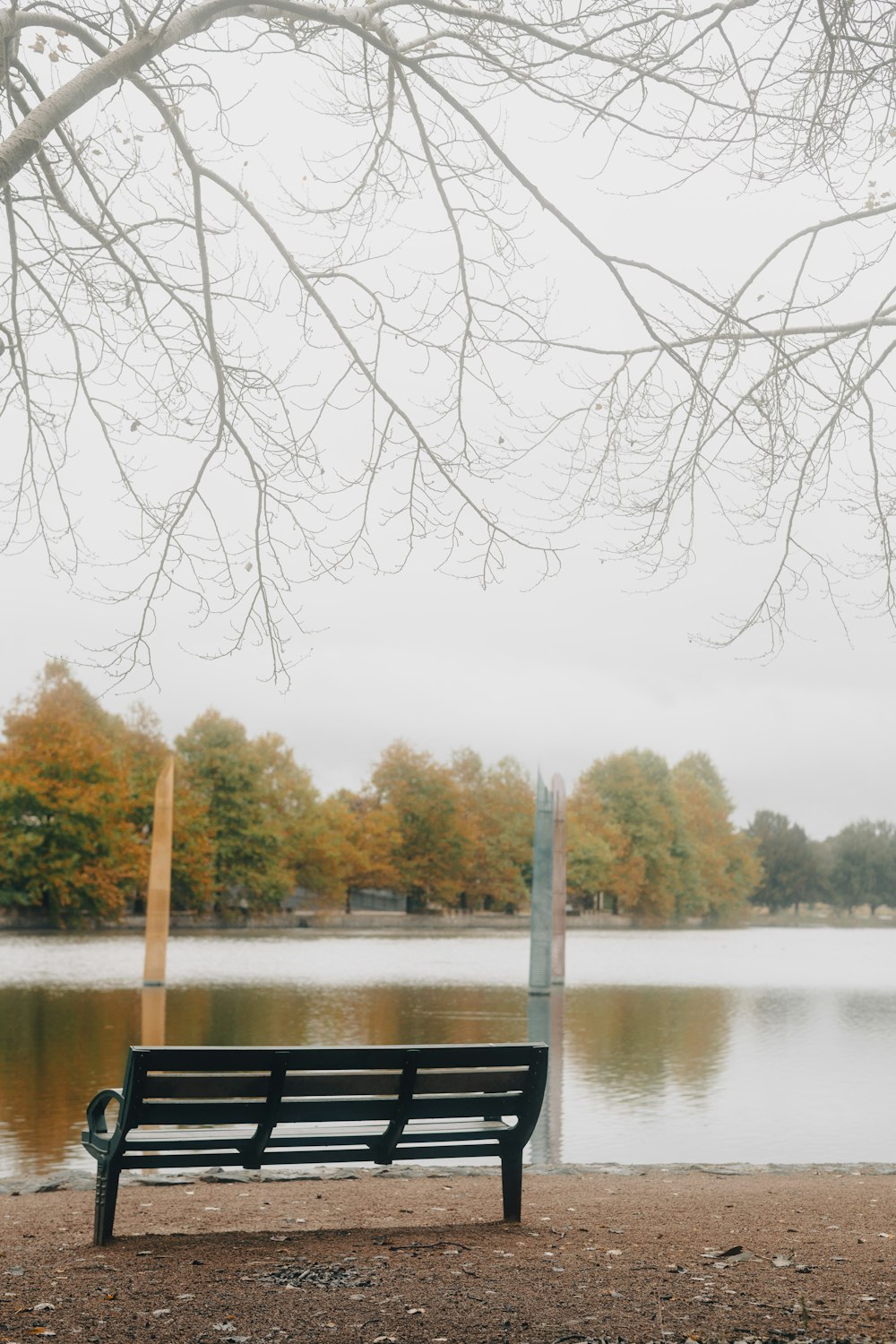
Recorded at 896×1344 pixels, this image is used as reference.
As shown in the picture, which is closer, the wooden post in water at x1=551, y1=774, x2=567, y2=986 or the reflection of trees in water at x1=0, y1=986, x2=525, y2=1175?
the reflection of trees in water at x1=0, y1=986, x2=525, y2=1175

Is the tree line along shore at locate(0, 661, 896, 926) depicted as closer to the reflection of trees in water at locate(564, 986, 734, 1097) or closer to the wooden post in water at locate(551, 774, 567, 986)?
the wooden post in water at locate(551, 774, 567, 986)

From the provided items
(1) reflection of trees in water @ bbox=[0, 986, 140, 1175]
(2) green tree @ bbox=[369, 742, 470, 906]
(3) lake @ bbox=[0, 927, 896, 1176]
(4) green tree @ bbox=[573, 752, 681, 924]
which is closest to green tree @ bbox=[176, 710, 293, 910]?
(2) green tree @ bbox=[369, 742, 470, 906]

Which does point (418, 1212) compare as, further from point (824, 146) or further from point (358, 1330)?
point (824, 146)

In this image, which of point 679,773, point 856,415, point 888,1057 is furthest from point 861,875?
point 856,415

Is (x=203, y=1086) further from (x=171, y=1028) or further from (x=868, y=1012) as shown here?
(x=868, y=1012)

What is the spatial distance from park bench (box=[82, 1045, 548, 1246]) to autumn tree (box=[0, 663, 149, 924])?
51.0 meters

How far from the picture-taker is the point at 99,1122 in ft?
20.4

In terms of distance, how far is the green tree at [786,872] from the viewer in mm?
133250

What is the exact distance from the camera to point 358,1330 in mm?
4688

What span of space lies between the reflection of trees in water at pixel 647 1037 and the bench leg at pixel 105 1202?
405 inches

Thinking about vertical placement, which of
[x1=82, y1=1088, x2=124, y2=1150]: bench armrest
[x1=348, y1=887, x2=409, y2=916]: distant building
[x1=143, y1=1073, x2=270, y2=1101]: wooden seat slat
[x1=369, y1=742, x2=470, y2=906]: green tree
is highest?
[x1=369, y1=742, x2=470, y2=906]: green tree

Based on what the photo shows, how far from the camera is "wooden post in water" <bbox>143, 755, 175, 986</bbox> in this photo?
2731cm

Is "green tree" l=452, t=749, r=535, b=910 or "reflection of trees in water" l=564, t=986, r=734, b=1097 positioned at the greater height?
"green tree" l=452, t=749, r=535, b=910

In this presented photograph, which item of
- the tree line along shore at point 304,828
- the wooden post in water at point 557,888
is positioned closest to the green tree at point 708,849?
the tree line along shore at point 304,828
